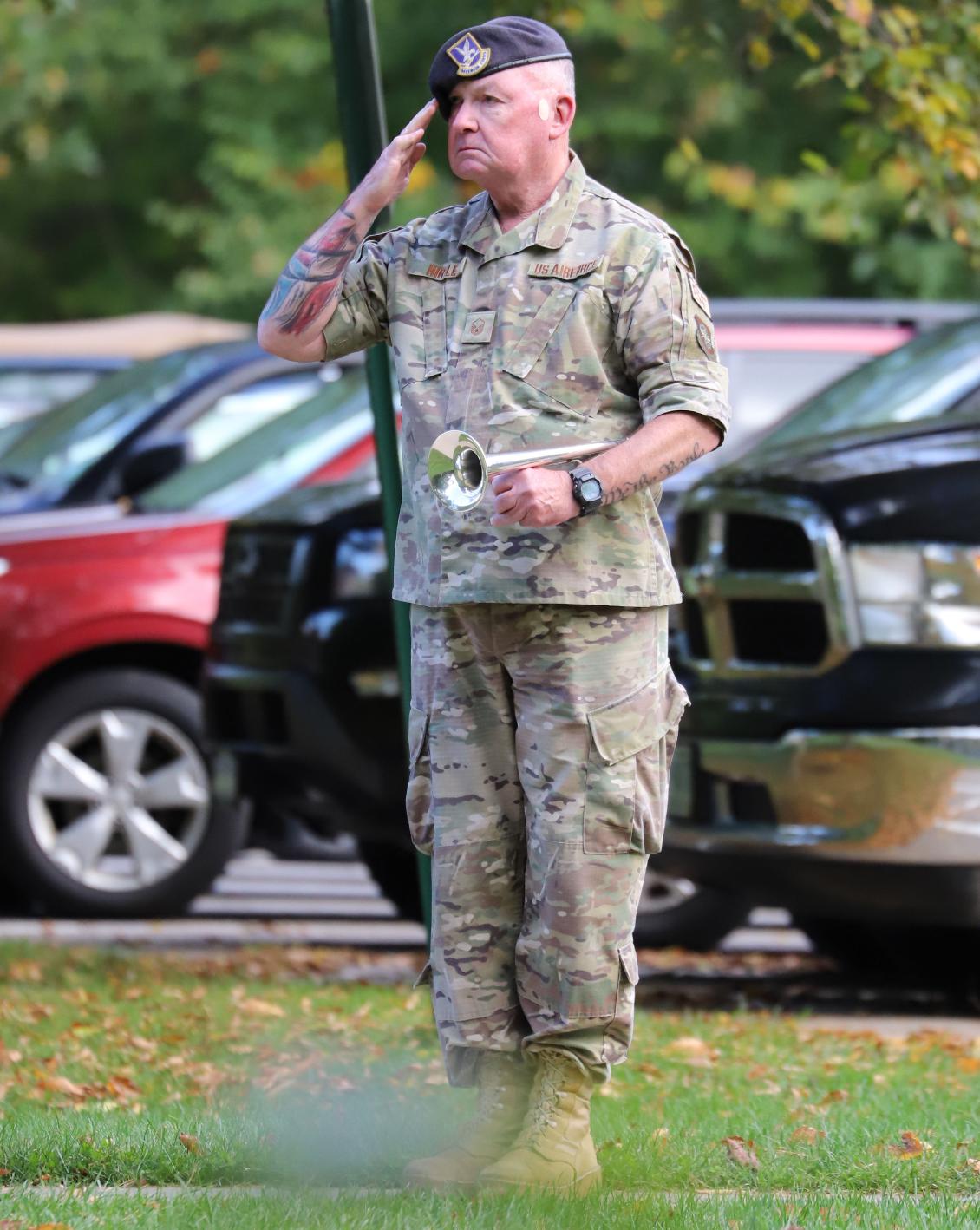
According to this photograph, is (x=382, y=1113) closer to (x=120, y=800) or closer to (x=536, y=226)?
(x=536, y=226)

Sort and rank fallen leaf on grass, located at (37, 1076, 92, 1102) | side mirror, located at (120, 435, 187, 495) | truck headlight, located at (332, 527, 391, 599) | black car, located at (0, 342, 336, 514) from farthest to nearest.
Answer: black car, located at (0, 342, 336, 514), side mirror, located at (120, 435, 187, 495), truck headlight, located at (332, 527, 391, 599), fallen leaf on grass, located at (37, 1076, 92, 1102)

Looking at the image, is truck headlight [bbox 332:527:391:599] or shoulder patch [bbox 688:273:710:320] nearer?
shoulder patch [bbox 688:273:710:320]

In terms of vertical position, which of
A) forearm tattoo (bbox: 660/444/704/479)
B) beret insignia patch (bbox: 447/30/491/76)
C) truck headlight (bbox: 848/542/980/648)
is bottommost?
truck headlight (bbox: 848/542/980/648)

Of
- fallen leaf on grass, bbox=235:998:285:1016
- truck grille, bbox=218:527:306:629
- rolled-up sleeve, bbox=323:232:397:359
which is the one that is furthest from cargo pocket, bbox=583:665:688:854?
truck grille, bbox=218:527:306:629

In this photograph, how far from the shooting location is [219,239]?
76.4 feet

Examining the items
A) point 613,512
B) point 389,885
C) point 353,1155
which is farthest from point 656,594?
point 389,885

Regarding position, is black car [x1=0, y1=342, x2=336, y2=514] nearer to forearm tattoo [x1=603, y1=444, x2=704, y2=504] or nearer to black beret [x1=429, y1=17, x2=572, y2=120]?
black beret [x1=429, y1=17, x2=572, y2=120]

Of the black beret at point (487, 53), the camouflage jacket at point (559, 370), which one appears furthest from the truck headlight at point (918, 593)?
the black beret at point (487, 53)

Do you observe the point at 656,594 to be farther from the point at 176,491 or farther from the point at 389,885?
the point at 176,491

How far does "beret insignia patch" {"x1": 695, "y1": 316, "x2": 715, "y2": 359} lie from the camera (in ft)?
14.3

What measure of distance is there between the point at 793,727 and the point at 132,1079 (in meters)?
1.82

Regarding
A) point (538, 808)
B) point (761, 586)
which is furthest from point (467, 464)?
point (761, 586)

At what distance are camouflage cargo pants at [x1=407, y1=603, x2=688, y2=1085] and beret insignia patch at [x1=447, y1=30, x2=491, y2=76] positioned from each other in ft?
2.95

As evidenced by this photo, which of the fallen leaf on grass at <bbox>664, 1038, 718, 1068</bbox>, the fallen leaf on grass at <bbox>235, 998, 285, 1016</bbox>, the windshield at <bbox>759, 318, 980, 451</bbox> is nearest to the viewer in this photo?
the fallen leaf on grass at <bbox>664, 1038, 718, 1068</bbox>
